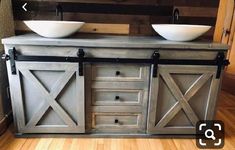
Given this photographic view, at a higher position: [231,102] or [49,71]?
[49,71]

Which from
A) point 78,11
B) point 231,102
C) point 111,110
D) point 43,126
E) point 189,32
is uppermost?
point 78,11

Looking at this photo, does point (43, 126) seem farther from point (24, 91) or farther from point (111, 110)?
point (111, 110)

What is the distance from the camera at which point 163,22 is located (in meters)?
2.04

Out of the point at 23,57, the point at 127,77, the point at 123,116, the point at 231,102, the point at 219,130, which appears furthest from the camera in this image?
the point at 231,102

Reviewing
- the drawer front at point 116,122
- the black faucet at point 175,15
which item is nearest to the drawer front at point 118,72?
the drawer front at point 116,122

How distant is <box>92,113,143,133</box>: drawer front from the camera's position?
1681 mm

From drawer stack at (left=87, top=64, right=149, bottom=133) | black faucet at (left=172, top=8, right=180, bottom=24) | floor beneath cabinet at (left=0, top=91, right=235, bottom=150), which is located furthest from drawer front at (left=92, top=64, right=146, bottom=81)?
black faucet at (left=172, top=8, right=180, bottom=24)

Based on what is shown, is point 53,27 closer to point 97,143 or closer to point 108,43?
point 108,43

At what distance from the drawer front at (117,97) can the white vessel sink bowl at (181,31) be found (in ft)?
1.67

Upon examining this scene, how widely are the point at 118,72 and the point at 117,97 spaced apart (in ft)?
0.70

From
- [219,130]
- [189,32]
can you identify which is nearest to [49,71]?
[189,32]

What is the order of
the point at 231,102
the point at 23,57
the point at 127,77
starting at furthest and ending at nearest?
the point at 231,102
the point at 127,77
the point at 23,57

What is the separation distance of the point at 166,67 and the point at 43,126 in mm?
1113

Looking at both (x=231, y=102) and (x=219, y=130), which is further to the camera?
(x=231, y=102)
